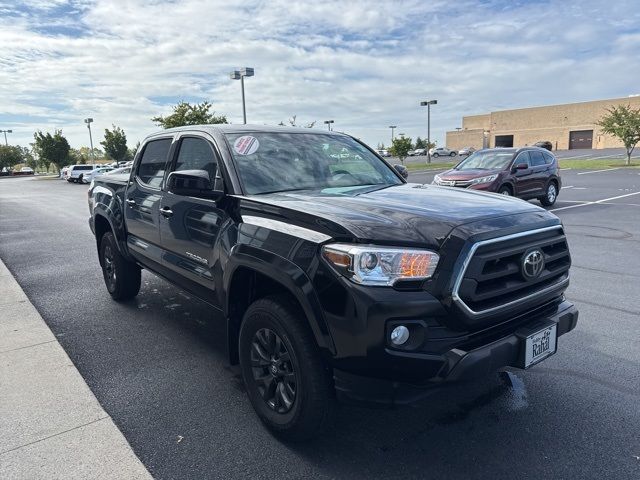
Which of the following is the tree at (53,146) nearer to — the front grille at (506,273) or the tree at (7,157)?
the tree at (7,157)

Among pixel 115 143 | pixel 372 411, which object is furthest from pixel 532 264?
pixel 115 143

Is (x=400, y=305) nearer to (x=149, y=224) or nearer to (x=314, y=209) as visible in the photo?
(x=314, y=209)

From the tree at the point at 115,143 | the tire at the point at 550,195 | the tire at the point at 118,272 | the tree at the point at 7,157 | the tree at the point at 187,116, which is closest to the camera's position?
the tire at the point at 118,272

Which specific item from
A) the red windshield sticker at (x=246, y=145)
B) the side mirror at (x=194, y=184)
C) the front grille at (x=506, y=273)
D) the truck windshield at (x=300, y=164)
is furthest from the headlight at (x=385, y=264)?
the red windshield sticker at (x=246, y=145)

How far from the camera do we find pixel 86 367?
13.0ft

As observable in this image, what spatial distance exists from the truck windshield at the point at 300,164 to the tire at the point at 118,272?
2.49 m

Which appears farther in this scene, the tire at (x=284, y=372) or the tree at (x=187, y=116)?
the tree at (x=187, y=116)

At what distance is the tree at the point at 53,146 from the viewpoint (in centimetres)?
5269

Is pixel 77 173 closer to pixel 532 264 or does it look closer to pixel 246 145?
pixel 246 145

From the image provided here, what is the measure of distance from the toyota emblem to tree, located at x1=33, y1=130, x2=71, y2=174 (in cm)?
5903

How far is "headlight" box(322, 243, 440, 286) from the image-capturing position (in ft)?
7.72

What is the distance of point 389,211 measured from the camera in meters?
2.72

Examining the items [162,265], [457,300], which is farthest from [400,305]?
[162,265]

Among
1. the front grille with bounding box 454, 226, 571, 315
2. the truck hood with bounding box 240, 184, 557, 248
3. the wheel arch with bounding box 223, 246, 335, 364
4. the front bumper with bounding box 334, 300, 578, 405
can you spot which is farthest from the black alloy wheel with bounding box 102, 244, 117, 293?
the front grille with bounding box 454, 226, 571, 315
